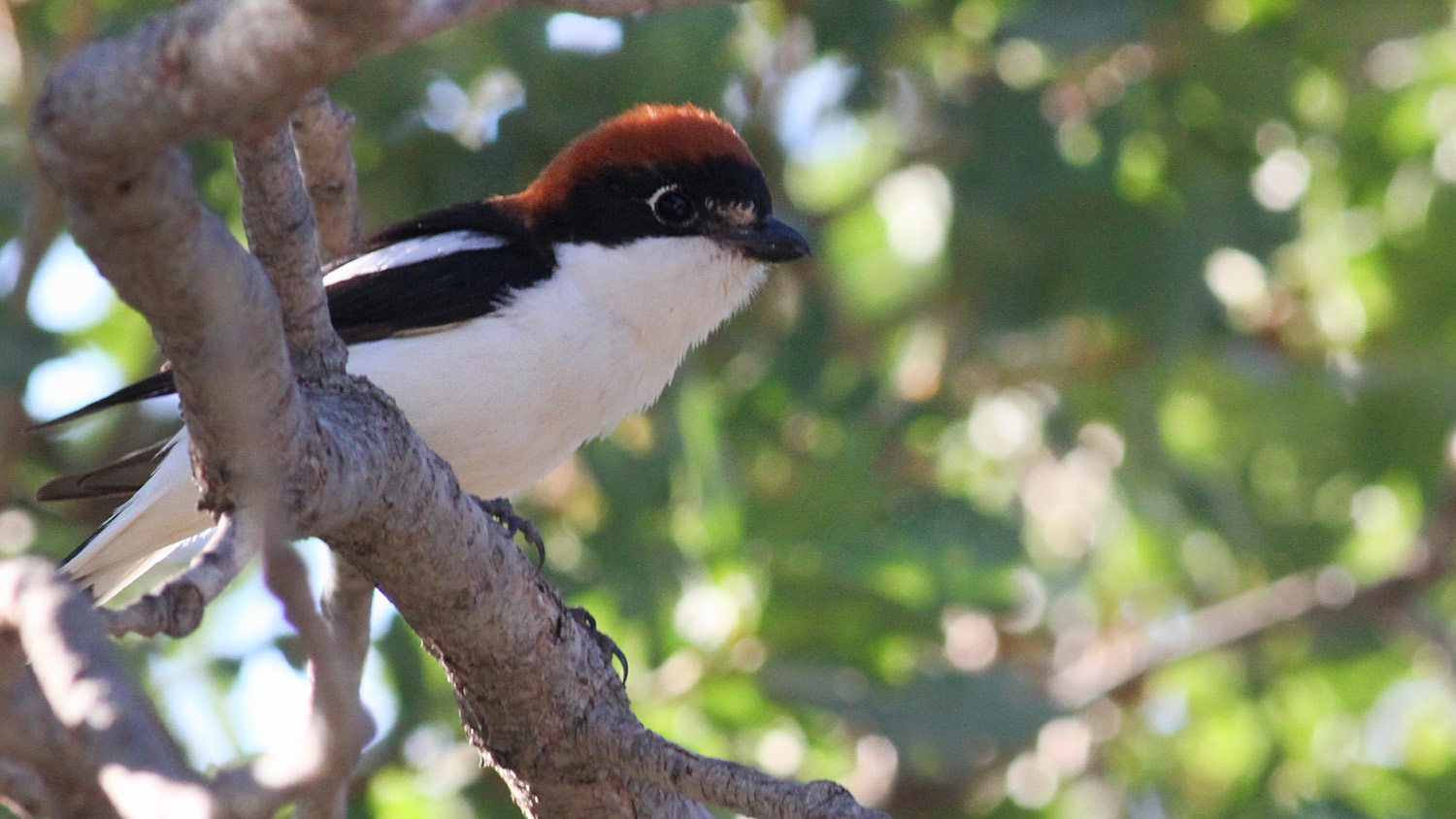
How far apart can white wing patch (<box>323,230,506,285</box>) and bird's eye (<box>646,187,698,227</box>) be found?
1.32ft

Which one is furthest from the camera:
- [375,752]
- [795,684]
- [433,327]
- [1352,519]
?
[1352,519]

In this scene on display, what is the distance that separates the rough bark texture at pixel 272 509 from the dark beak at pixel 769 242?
50.2 inches

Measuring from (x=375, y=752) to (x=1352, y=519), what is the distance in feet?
12.5

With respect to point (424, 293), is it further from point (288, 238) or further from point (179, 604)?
point (179, 604)

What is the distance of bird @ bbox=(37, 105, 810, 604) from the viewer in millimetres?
3357

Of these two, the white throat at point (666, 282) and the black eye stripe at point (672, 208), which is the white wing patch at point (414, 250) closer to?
the white throat at point (666, 282)

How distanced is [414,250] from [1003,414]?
9.38ft

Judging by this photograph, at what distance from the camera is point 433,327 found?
3.53m

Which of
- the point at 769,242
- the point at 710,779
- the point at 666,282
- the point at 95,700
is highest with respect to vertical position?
the point at 769,242

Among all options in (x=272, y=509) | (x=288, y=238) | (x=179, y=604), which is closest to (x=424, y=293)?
(x=288, y=238)

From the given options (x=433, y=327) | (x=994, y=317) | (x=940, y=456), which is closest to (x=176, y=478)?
(x=433, y=327)

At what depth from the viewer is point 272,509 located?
4.78ft

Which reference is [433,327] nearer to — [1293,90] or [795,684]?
[795,684]

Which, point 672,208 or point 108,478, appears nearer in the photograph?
point 108,478
